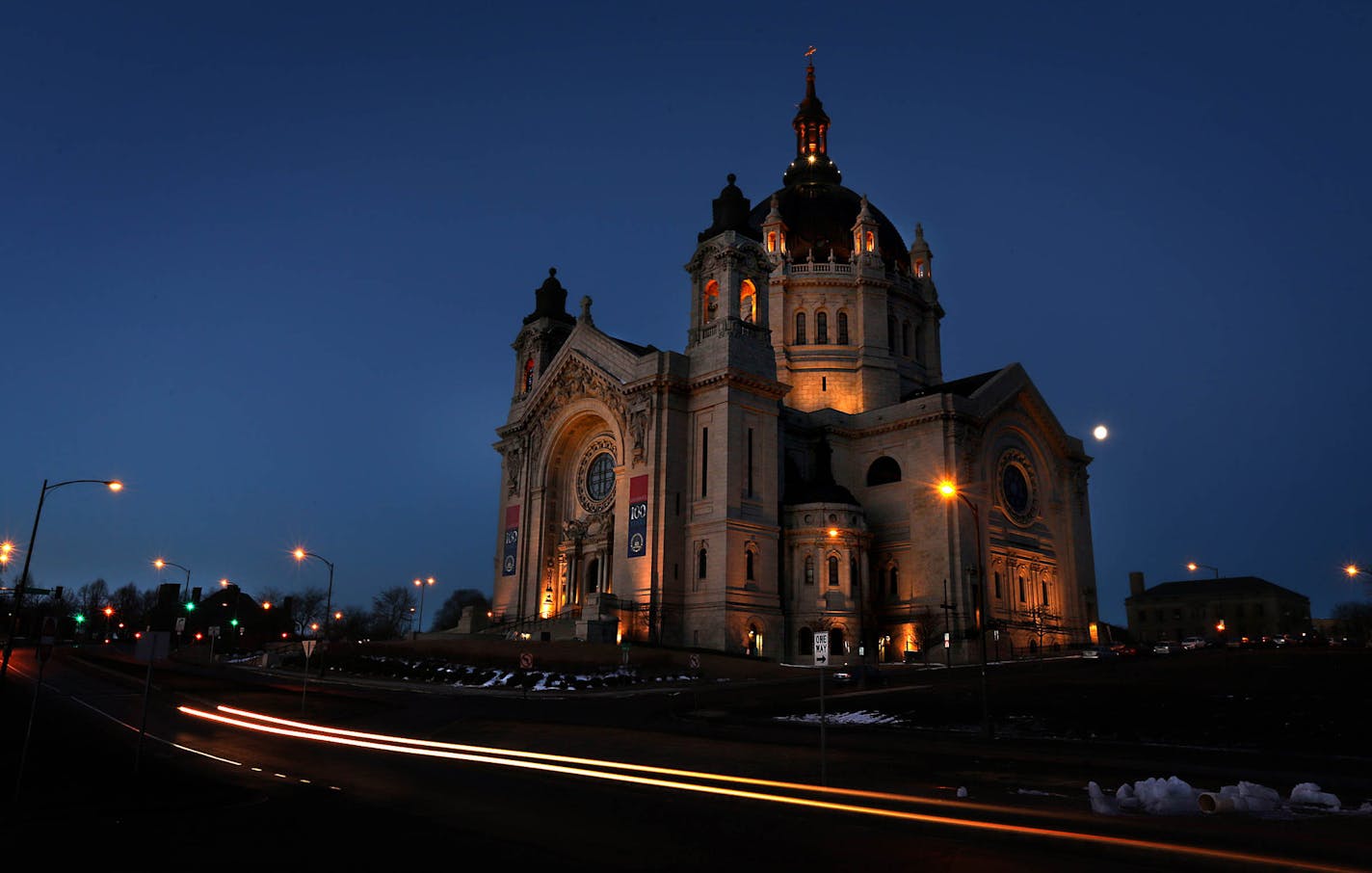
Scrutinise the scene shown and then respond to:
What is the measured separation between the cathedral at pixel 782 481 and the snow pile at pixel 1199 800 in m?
41.5

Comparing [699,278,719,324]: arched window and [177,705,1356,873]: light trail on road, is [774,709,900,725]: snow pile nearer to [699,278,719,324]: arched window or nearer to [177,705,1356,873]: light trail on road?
[177,705,1356,873]: light trail on road

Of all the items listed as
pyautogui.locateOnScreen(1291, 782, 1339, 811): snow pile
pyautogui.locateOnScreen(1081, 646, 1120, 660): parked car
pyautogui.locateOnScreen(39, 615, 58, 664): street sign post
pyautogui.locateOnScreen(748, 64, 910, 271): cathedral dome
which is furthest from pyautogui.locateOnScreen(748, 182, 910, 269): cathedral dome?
pyautogui.locateOnScreen(1291, 782, 1339, 811): snow pile

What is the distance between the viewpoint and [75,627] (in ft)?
496

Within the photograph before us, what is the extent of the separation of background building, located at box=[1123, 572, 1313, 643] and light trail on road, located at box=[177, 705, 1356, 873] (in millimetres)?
112829

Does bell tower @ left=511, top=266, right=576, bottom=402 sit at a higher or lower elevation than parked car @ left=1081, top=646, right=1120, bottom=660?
higher

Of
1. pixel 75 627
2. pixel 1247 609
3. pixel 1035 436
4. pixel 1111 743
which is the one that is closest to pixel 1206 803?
pixel 1111 743

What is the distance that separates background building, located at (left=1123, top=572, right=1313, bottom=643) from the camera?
121 m

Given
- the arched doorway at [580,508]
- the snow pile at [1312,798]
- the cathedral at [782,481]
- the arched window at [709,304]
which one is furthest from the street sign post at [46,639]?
the arched window at [709,304]

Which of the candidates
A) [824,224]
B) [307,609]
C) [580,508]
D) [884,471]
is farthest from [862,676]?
[307,609]

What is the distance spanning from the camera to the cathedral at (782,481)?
64.4 metres

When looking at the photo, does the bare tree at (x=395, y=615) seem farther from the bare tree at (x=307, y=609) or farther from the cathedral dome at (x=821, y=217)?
the cathedral dome at (x=821, y=217)

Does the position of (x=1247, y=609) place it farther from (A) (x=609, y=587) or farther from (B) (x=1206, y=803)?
(B) (x=1206, y=803)

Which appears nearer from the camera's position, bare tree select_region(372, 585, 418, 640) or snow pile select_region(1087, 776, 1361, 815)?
snow pile select_region(1087, 776, 1361, 815)

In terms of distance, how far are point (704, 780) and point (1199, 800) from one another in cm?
831
